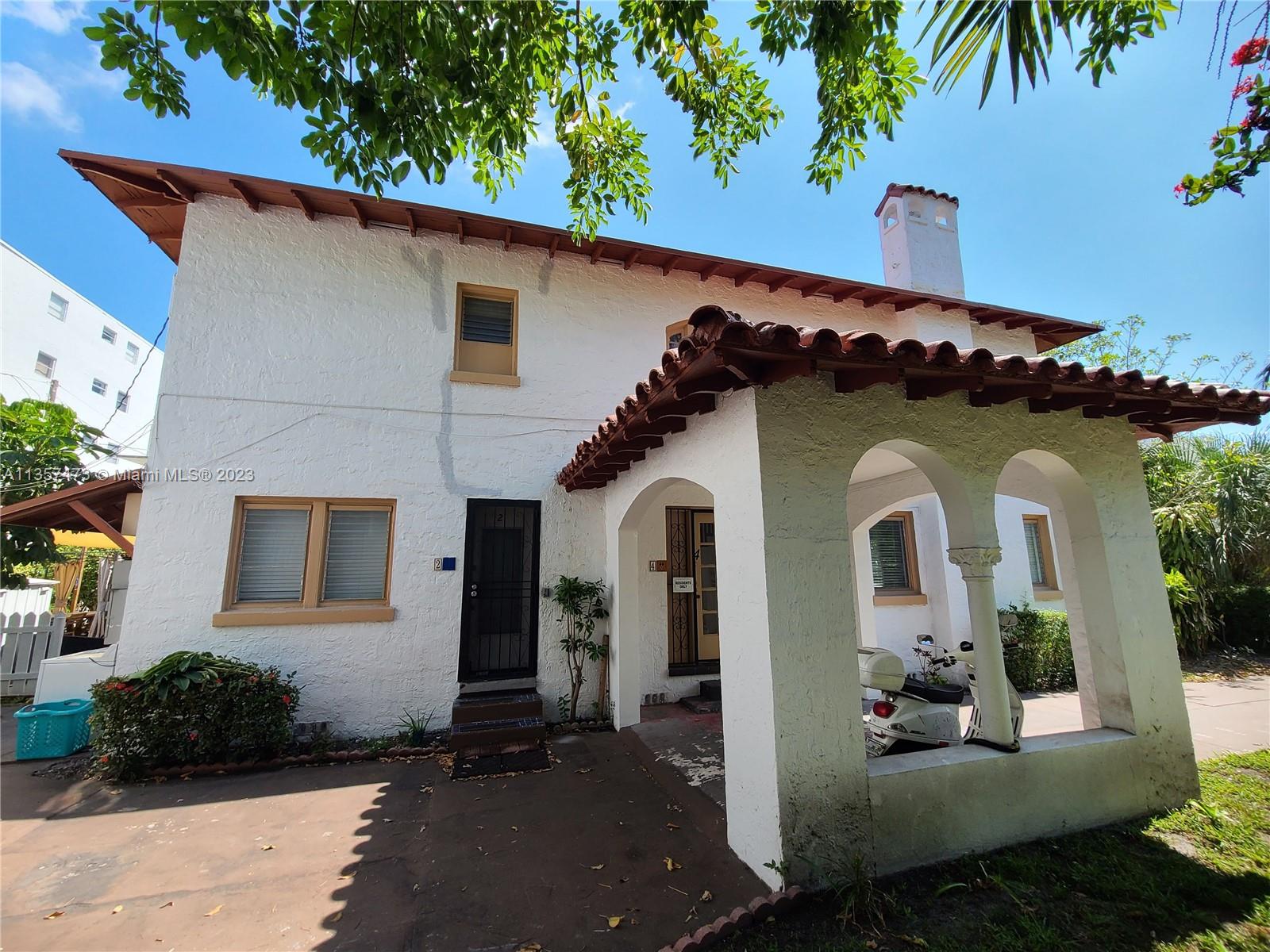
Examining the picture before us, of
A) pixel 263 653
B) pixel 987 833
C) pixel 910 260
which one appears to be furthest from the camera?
pixel 910 260

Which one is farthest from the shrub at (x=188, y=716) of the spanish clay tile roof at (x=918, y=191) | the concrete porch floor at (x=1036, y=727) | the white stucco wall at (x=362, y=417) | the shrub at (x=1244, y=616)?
the shrub at (x=1244, y=616)

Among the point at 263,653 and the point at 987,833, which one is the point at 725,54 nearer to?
the point at 987,833

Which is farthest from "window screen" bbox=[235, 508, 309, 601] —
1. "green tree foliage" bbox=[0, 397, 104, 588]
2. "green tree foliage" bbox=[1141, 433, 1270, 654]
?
"green tree foliage" bbox=[1141, 433, 1270, 654]

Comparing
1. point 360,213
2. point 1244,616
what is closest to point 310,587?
point 360,213

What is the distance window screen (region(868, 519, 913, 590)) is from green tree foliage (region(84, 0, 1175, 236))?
6.46m

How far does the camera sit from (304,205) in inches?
252

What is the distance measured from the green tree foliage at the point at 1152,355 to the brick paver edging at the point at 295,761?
70.3 feet

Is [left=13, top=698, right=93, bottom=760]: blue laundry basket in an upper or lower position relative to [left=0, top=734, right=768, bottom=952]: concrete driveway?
upper

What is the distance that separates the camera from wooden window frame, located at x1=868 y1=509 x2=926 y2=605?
829cm

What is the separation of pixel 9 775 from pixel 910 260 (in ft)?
45.6

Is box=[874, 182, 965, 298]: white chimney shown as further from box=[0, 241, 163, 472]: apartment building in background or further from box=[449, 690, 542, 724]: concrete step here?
box=[0, 241, 163, 472]: apartment building in background

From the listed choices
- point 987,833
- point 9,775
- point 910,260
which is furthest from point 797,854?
point 910,260

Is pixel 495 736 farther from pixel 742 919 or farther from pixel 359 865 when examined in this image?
pixel 742 919

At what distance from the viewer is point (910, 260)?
9.59 m
